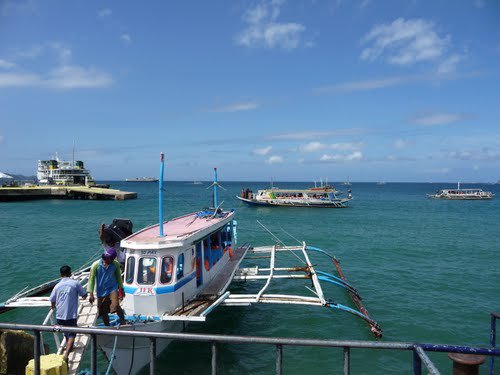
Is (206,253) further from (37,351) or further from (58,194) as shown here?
(58,194)

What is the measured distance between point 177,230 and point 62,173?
95546 millimetres

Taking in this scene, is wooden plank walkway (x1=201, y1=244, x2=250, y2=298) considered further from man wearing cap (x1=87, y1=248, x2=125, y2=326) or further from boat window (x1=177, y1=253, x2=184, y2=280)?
man wearing cap (x1=87, y1=248, x2=125, y2=326)

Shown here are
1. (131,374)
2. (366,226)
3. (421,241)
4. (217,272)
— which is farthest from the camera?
(366,226)

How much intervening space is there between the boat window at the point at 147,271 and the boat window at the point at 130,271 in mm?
219

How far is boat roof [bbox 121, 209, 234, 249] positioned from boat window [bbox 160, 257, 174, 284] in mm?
529

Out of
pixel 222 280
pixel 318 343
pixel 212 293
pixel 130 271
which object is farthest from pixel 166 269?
pixel 318 343

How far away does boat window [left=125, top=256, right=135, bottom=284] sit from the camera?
11.2 m

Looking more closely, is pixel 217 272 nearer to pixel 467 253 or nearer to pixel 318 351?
pixel 318 351

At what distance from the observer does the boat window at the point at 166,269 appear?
1123cm

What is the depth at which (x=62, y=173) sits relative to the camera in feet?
319

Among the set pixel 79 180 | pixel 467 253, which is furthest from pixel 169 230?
pixel 79 180

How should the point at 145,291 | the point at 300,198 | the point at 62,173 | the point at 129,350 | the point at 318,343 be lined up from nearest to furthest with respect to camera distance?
the point at 318,343 < the point at 129,350 < the point at 145,291 < the point at 300,198 < the point at 62,173

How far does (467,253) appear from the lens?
2902 cm

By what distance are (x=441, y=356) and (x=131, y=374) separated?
1010 cm
